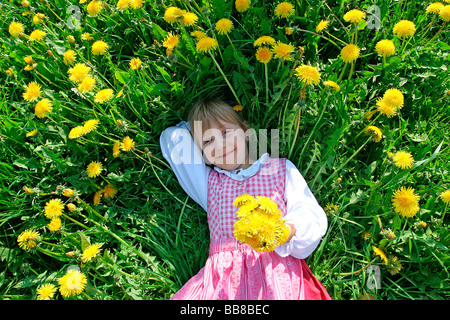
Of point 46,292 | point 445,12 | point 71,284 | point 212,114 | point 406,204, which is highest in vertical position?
point 445,12

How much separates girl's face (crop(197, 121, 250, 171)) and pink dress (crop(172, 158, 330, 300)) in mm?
104

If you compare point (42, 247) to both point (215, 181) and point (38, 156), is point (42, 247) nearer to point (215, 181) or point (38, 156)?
point (38, 156)

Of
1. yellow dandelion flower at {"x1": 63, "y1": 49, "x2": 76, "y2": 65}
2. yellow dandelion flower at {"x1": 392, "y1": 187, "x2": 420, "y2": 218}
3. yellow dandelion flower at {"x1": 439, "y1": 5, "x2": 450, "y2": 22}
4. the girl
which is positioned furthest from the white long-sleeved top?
yellow dandelion flower at {"x1": 439, "y1": 5, "x2": 450, "y2": 22}

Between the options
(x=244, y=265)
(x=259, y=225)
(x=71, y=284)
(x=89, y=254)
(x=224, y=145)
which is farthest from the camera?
(x=224, y=145)

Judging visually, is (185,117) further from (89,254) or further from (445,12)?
(445,12)

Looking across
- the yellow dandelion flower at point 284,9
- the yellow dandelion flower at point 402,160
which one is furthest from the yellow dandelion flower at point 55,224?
the yellow dandelion flower at point 402,160

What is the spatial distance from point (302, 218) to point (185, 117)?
912 millimetres

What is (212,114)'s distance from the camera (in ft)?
5.96

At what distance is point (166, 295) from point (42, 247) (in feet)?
2.36

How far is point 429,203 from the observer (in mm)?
1645

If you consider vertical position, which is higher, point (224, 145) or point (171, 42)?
point (171, 42)

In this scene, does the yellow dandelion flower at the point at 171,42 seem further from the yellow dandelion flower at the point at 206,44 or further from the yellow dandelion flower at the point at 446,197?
the yellow dandelion flower at the point at 446,197

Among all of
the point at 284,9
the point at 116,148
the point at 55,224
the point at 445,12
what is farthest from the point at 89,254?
the point at 445,12
